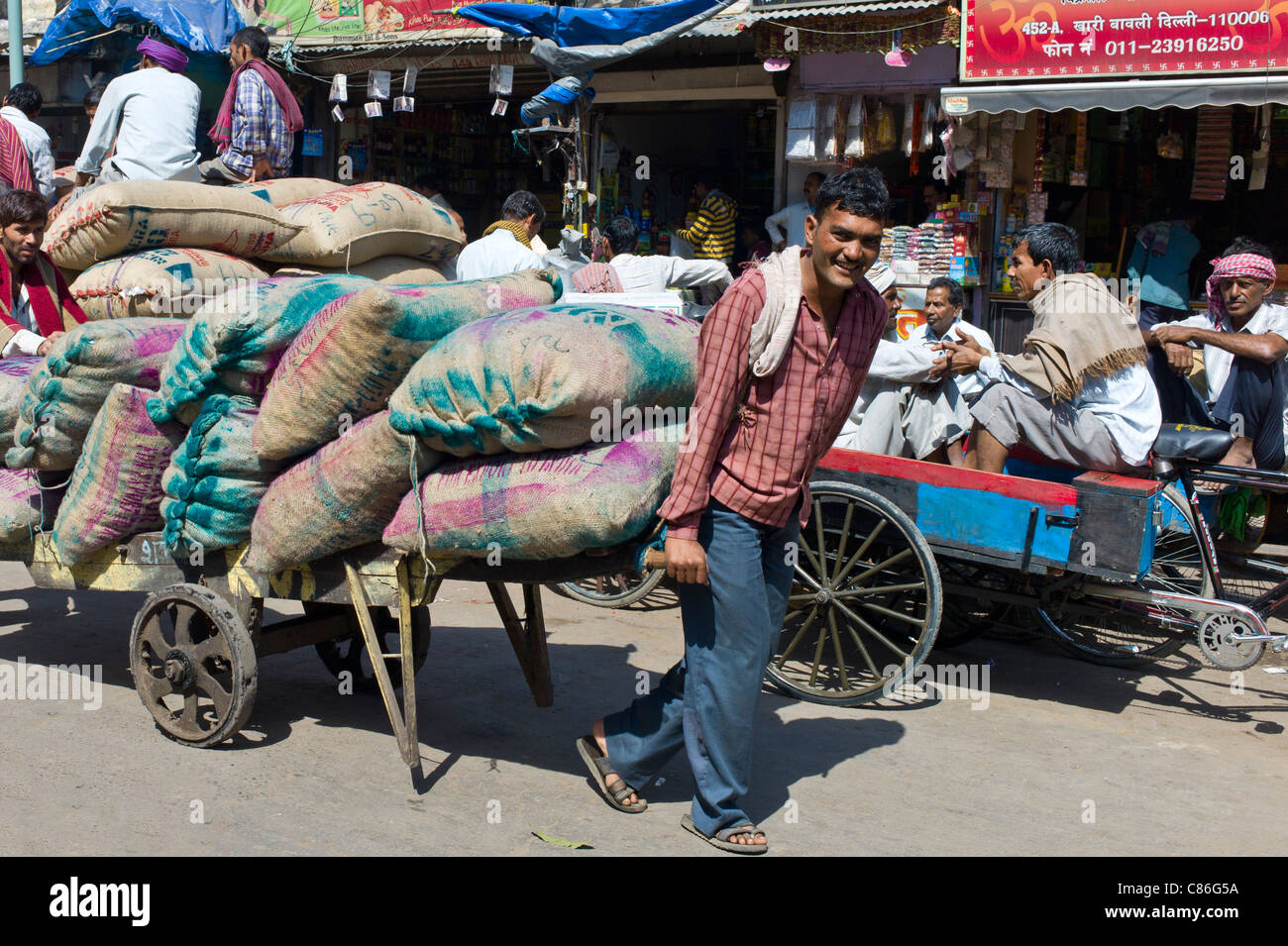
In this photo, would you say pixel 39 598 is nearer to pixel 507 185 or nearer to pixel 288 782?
pixel 288 782

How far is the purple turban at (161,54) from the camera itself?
21.1 ft

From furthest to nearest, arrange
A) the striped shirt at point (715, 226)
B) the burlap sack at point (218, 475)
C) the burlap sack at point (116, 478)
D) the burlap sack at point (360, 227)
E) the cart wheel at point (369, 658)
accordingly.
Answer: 1. the striped shirt at point (715, 226)
2. the burlap sack at point (360, 227)
3. the cart wheel at point (369, 658)
4. the burlap sack at point (116, 478)
5. the burlap sack at point (218, 475)

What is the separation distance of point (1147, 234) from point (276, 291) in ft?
24.4

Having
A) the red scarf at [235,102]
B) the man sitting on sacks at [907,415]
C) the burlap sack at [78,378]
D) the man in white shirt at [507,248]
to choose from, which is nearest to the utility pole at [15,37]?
the red scarf at [235,102]

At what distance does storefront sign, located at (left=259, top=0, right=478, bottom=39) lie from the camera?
10.9m

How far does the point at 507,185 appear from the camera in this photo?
13.3 metres

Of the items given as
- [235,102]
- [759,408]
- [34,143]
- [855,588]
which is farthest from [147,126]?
[759,408]

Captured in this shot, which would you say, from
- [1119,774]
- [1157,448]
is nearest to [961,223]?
[1157,448]

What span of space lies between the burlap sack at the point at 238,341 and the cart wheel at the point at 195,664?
0.65m

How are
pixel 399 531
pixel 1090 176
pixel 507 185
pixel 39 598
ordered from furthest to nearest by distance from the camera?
pixel 507 185, pixel 1090 176, pixel 39 598, pixel 399 531

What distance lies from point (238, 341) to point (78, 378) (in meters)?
0.64

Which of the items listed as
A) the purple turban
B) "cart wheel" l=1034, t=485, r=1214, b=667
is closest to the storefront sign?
the purple turban

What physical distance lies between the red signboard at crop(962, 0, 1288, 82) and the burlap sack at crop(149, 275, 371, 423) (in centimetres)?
597

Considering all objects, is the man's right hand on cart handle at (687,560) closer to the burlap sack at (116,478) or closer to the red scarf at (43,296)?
the burlap sack at (116,478)
